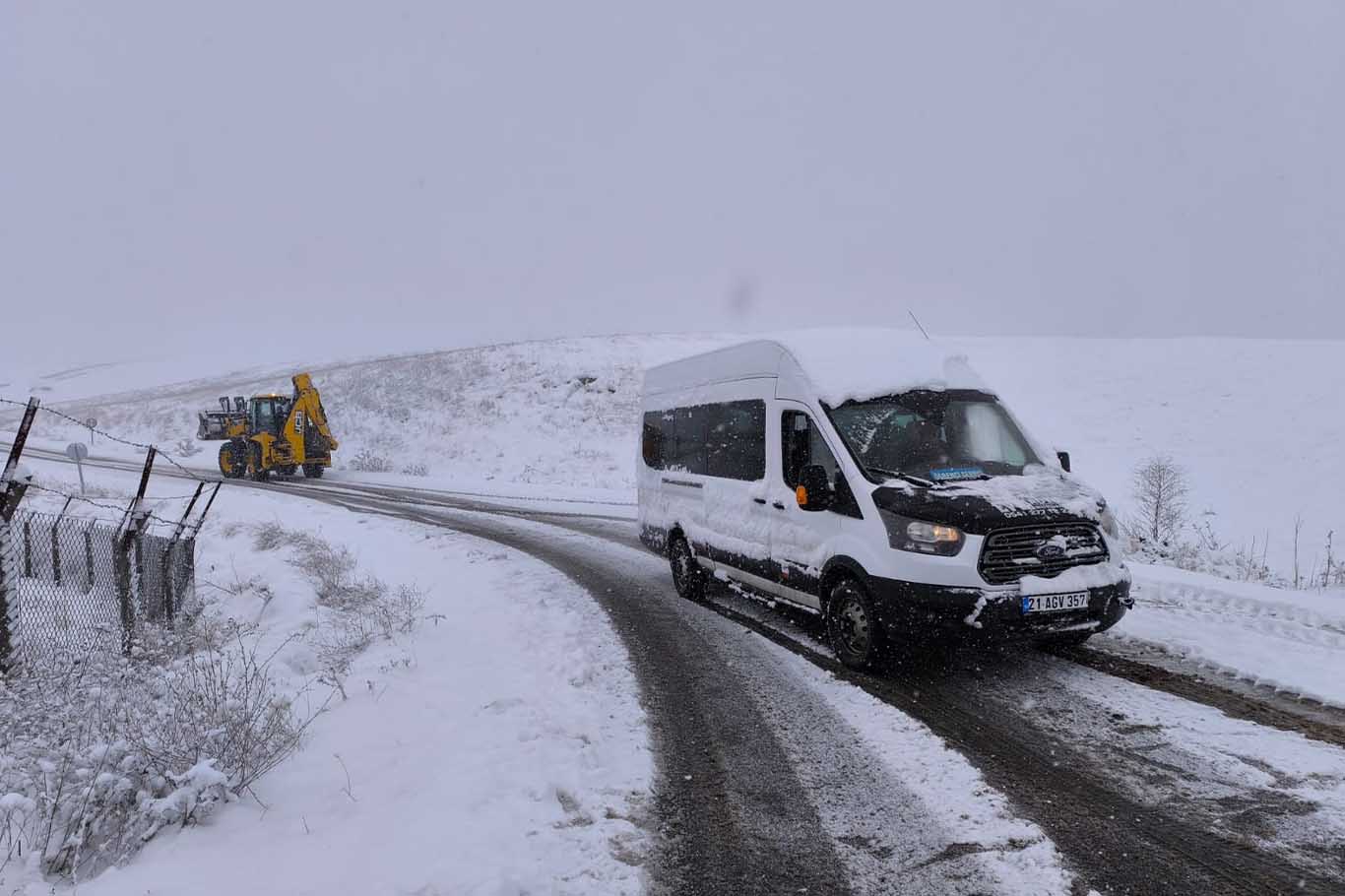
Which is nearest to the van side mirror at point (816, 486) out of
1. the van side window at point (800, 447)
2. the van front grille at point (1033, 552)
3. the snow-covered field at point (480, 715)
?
the van side window at point (800, 447)

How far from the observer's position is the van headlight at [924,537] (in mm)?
4898

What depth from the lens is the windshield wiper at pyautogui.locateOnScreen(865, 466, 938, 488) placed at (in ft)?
17.4

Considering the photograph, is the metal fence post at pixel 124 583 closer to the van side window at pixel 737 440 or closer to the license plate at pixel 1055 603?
the van side window at pixel 737 440

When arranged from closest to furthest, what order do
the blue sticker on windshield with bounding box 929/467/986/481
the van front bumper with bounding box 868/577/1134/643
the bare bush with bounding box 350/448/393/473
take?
the van front bumper with bounding box 868/577/1134/643, the blue sticker on windshield with bounding box 929/467/986/481, the bare bush with bounding box 350/448/393/473

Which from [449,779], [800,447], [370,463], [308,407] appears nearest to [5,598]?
[449,779]

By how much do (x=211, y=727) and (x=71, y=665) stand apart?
2.78m

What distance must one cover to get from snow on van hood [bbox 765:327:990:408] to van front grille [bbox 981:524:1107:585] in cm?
153

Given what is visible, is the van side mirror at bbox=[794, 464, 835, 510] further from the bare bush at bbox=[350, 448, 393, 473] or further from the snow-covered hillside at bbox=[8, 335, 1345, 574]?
the bare bush at bbox=[350, 448, 393, 473]

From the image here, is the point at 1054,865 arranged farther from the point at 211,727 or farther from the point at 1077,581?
the point at 211,727

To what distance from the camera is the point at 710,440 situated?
7805 millimetres

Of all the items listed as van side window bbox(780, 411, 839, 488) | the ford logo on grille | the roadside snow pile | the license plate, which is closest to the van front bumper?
the license plate

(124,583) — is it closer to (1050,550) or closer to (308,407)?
(1050,550)

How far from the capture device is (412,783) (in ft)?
12.6

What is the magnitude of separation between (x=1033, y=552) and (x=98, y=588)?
357 inches
